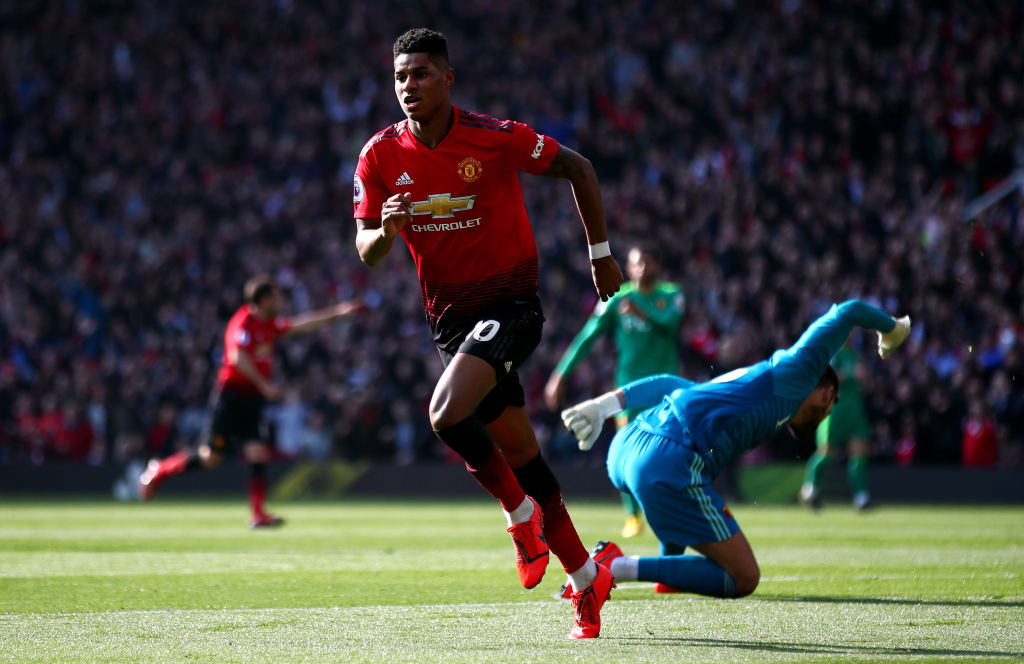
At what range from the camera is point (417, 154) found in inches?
208

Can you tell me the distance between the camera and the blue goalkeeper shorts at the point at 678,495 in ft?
17.5

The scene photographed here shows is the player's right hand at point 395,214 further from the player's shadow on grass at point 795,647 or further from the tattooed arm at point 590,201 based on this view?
the player's shadow on grass at point 795,647

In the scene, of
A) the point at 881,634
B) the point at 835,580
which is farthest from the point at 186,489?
the point at 881,634

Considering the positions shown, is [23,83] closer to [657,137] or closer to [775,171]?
[657,137]

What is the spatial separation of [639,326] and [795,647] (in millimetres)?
5681

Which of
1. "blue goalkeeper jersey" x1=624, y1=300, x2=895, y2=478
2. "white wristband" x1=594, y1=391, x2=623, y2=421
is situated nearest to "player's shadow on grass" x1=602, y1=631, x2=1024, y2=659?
"blue goalkeeper jersey" x1=624, y1=300, x2=895, y2=478

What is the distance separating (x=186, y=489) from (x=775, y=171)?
10570 millimetres

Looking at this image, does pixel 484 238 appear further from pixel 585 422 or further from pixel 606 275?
pixel 585 422

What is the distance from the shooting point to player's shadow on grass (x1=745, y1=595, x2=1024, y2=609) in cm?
598

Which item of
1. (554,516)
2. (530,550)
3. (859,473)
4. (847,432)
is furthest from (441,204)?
(859,473)

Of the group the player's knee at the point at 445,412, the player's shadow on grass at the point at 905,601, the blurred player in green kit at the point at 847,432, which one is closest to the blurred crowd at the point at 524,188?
the blurred player in green kit at the point at 847,432

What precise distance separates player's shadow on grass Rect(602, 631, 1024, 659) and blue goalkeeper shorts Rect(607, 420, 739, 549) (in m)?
0.53

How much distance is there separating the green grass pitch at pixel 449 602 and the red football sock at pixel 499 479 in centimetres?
54

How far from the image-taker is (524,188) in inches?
880
